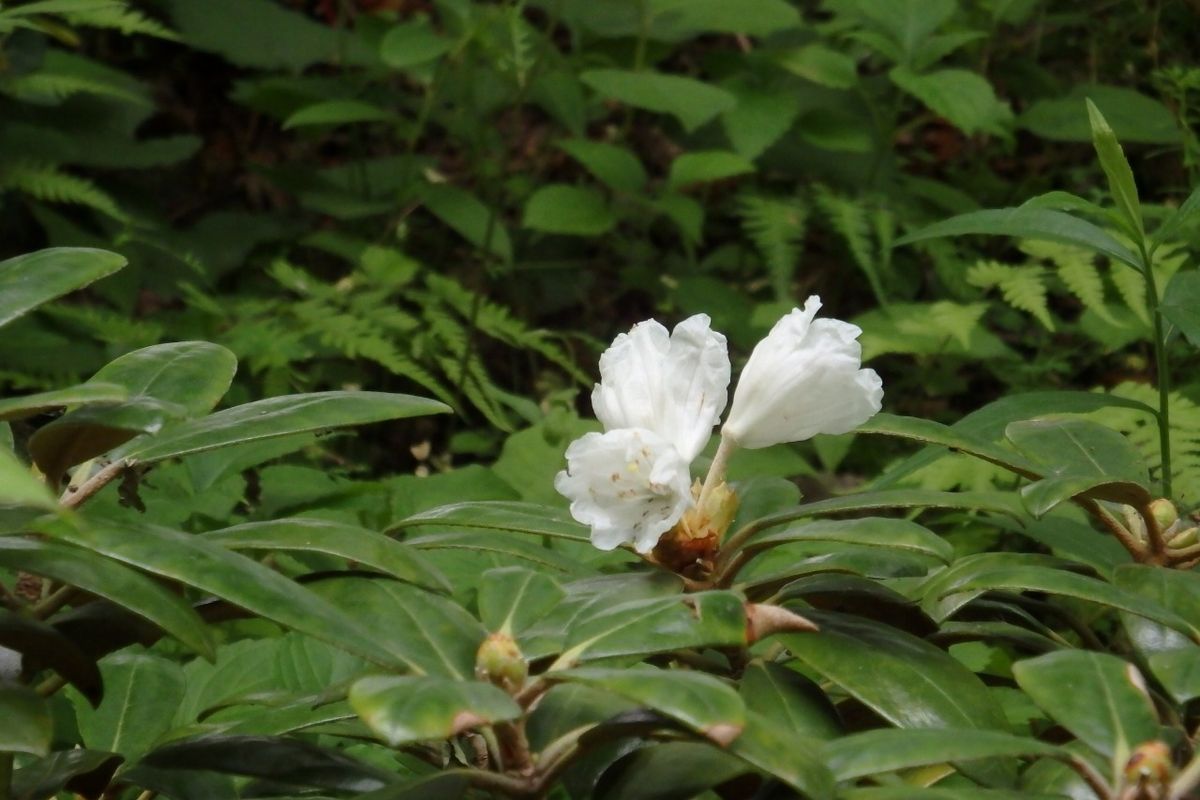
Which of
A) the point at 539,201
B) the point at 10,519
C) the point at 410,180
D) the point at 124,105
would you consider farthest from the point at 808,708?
the point at 124,105

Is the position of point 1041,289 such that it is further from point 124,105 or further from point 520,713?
point 124,105

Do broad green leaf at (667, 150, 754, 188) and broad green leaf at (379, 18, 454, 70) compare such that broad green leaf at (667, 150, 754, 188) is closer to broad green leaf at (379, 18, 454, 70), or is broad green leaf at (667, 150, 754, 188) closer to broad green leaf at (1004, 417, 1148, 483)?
broad green leaf at (379, 18, 454, 70)

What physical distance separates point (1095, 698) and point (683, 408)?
317mm

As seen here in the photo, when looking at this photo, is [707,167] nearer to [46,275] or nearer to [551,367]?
[551,367]

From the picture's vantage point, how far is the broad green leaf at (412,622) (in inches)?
28.0

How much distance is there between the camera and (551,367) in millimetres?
3791

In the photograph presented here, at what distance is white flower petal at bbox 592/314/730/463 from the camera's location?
34.8 inches

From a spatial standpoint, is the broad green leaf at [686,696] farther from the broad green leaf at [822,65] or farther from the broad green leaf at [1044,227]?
the broad green leaf at [822,65]

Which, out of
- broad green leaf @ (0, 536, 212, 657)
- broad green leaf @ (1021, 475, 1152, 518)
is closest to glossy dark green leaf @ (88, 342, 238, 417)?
broad green leaf @ (0, 536, 212, 657)

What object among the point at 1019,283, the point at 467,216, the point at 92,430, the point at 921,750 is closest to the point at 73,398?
the point at 92,430

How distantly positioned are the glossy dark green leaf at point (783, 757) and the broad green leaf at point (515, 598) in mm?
155

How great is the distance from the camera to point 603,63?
11.4 feet

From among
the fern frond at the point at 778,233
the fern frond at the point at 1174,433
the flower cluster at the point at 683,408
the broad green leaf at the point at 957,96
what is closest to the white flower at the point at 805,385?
the flower cluster at the point at 683,408

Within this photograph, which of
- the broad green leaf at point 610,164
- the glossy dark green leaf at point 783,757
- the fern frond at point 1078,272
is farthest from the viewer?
the broad green leaf at point 610,164
